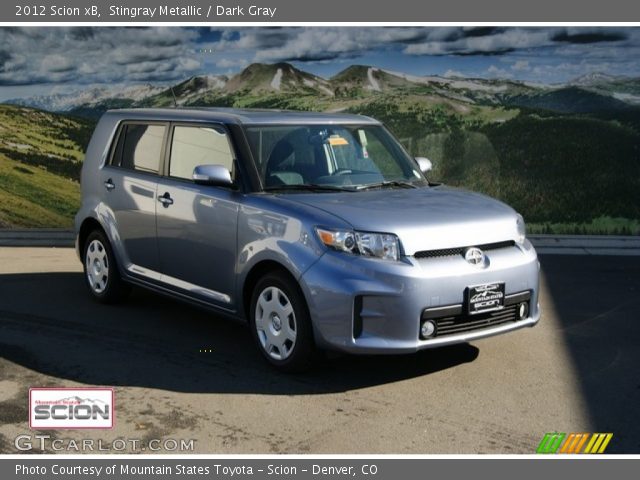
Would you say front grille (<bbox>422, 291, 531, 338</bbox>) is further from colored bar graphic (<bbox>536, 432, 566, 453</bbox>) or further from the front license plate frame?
colored bar graphic (<bbox>536, 432, 566, 453</bbox>)

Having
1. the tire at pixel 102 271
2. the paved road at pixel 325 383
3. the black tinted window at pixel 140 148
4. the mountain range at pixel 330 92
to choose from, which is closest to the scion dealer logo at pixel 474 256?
the paved road at pixel 325 383

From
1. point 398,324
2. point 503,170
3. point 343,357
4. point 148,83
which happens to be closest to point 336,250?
point 398,324

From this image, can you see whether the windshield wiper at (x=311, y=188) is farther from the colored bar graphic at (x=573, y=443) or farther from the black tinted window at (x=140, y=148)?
the colored bar graphic at (x=573, y=443)

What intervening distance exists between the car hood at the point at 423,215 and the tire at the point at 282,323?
1.87 feet

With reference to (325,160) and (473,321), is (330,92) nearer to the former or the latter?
(325,160)

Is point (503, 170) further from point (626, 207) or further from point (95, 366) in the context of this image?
point (95, 366)

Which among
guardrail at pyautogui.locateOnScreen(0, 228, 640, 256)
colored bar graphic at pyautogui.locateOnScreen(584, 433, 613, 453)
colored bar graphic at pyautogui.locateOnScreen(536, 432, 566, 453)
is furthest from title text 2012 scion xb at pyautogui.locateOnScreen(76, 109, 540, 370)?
guardrail at pyautogui.locateOnScreen(0, 228, 640, 256)

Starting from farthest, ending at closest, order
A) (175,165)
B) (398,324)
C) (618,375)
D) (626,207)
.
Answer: (626,207)
(175,165)
(618,375)
(398,324)

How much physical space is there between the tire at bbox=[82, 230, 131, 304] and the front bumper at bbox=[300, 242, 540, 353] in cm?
279

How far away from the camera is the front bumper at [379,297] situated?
5.63 meters

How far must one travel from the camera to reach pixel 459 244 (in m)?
5.89

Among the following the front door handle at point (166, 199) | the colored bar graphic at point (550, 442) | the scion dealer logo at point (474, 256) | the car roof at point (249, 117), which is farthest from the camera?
the front door handle at point (166, 199)

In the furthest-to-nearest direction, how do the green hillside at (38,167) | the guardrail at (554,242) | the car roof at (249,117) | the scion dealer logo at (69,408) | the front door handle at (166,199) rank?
the green hillside at (38,167)
the guardrail at (554,242)
the front door handle at (166,199)
the car roof at (249,117)
the scion dealer logo at (69,408)

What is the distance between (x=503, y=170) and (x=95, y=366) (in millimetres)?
8382
